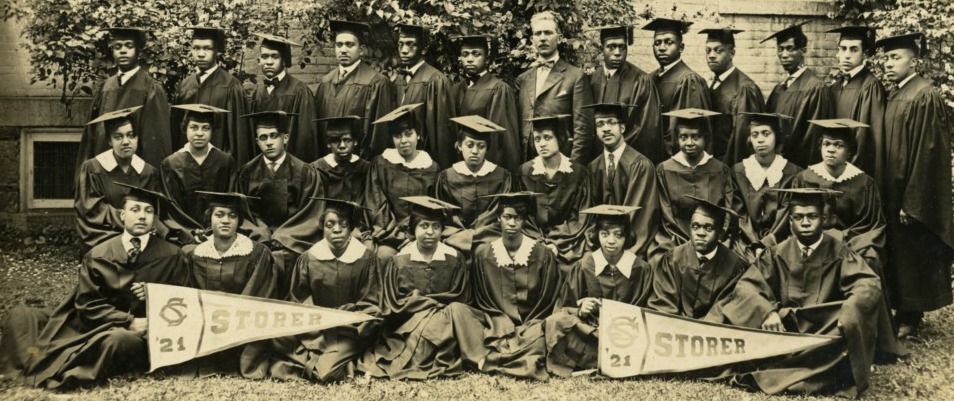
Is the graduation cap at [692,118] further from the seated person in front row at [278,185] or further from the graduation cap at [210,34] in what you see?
the graduation cap at [210,34]

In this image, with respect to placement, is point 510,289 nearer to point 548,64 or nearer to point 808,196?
point 808,196

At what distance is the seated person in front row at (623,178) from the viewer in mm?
6621

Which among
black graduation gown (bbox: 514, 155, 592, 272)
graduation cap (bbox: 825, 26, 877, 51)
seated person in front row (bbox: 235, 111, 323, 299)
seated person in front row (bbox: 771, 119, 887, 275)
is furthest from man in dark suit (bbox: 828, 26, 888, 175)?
seated person in front row (bbox: 235, 111, 323, 299)

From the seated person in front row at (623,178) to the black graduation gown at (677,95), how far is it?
58 cm

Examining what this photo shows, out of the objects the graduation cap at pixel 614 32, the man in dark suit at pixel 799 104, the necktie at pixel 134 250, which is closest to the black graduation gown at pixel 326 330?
the necktie at pixel 134 250

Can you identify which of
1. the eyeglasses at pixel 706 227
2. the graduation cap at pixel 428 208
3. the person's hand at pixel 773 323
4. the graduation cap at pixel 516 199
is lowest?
the person's hand at pixel 773 323

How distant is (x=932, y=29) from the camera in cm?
883

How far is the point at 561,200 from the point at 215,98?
10.5ft

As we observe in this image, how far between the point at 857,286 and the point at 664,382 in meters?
1.43

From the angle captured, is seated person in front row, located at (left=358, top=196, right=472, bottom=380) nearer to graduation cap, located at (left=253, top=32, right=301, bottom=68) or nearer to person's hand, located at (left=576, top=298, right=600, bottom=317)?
person's hand, located at (left=576, top=298, right=600, bottom=317)

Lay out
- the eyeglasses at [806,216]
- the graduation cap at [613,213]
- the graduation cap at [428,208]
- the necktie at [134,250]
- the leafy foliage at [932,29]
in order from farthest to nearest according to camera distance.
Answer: the leafy foliage at [932,29]
the graduation cap at [428,208]
the graduation cap at [613,213]
the necktie at [134,250]
the eyeglasses at [806,216]

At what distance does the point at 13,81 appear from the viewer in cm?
997

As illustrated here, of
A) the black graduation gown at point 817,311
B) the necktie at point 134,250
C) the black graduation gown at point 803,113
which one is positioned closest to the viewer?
the black graduation gown at point 817,311

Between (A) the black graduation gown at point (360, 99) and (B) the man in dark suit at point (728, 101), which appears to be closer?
(B) the man in dark suit at point (728, 101)
